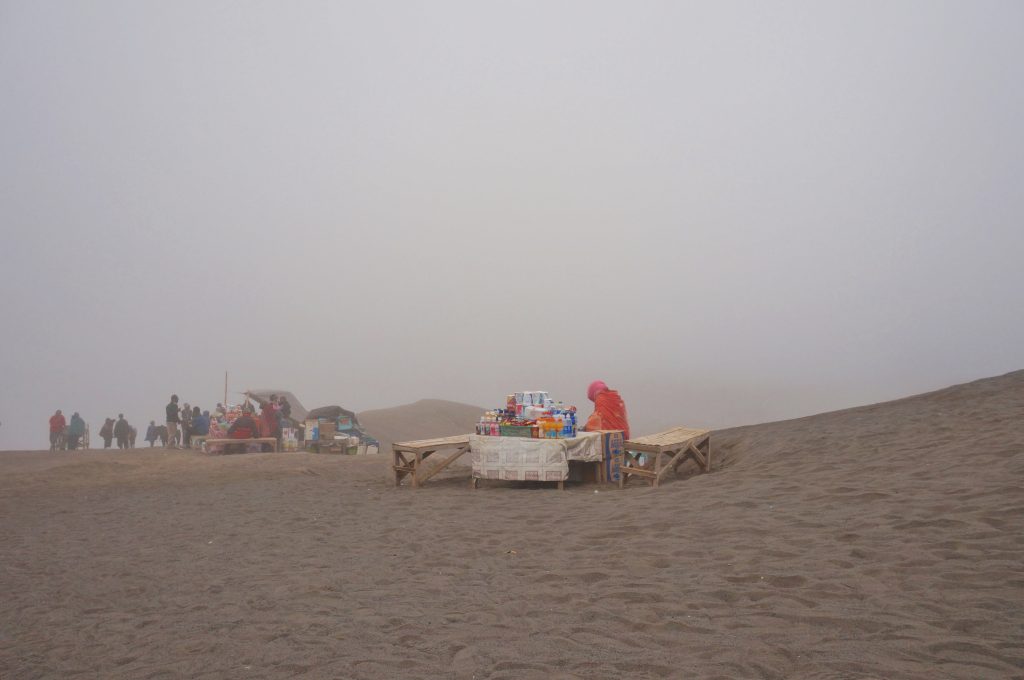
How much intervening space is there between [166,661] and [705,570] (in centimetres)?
414

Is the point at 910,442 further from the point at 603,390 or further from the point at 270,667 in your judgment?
the point at 270,667

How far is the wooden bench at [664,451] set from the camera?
1109 cm

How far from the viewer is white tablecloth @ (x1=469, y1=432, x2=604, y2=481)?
1134 cm

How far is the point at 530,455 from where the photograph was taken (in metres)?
11.4

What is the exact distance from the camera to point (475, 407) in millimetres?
37719

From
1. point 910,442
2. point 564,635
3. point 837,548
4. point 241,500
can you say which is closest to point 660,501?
point 837,548

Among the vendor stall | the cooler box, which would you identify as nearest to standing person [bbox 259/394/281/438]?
the vendor stall

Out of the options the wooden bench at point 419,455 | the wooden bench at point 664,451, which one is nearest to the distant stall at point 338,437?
the wooden bench at point 419,455

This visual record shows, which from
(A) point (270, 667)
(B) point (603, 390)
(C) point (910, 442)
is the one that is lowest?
(A) point (270, 667)

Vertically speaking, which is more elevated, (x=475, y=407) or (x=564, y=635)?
(x=475, y=407)

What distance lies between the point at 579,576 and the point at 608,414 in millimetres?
7154

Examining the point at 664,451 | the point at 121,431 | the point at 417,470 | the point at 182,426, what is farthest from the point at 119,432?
the point at 664,451

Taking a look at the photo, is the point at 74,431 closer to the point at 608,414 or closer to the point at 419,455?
the point at 419,455

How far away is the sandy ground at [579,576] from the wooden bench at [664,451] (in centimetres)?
70
